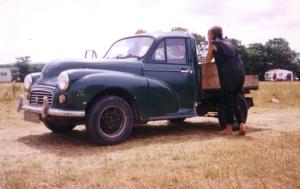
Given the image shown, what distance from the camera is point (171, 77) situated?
748 centimetres

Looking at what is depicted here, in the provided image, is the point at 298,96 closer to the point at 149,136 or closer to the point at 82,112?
the point at 149,136

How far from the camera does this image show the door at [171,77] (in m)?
7.21

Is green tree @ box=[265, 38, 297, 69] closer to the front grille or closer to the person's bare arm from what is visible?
the person's bare arm

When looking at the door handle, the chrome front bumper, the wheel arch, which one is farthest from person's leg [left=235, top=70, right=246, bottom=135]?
the chrome front bumper

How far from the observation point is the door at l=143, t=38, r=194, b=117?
721 cm

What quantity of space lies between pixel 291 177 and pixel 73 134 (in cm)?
454

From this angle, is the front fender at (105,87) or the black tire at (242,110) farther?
the black tire at (242,110)

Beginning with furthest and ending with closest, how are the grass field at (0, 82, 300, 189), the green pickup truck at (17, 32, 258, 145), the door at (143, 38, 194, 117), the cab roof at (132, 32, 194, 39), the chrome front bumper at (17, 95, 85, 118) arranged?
1. the cab roof at (132, 32, 194, 39)
2. the door at (143, 38, 194, 117)
3. the green pickup truck at (17, 32, 258, 145)
4. the chrome front bumper at (17, 95, 85, 118)
5. the grass field at (0, 82, 300, 189)

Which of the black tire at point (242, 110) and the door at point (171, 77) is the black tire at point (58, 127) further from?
the black tire at point (242, 110)

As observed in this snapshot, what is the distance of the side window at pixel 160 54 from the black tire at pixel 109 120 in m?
1.21

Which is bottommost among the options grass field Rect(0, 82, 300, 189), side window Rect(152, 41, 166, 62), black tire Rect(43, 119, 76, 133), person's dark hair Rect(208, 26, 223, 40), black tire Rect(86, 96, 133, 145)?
grass field Rect(0, 82, 300, 189)

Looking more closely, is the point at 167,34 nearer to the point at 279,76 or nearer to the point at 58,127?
the point at 58,127

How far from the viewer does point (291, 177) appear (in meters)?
4.38

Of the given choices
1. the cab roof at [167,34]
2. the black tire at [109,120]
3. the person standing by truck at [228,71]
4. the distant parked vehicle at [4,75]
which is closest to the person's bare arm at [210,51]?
the person standing by truck at [228,71]
